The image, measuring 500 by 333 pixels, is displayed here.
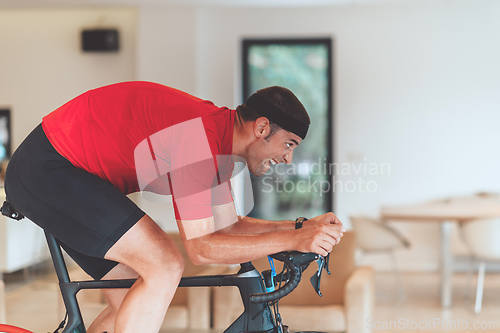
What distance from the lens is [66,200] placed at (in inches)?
54.5

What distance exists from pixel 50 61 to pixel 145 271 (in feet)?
16.2

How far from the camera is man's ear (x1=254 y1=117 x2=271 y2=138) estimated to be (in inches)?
55.5

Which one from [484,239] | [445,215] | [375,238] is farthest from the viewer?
[375,238]

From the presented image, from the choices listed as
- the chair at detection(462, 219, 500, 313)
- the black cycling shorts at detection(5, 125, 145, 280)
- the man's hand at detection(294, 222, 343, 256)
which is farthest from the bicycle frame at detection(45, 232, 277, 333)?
the chair at detection(462, 219, 500, 313)

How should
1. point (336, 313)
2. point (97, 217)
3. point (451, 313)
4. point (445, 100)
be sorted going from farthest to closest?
point (445, 100) → point (451, 313) → point (336, 313) → point (97, 217)

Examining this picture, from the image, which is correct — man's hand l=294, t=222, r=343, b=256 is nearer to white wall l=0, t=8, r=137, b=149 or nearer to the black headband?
the black headband

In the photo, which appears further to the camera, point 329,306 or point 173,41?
point 173,41

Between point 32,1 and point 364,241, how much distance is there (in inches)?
139

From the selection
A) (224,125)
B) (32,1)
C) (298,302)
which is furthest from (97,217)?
(32,1)

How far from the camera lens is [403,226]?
5492 millimetres

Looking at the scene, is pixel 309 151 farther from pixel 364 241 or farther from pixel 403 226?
pixel 364 241

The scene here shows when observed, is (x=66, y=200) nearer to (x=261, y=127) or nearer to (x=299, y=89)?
(x=261, y=127)

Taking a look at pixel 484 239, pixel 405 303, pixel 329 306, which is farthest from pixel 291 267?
pixel 405 303

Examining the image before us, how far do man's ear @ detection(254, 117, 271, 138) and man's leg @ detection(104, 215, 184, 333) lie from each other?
1.12 ft
